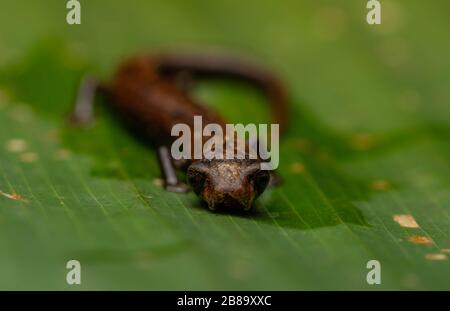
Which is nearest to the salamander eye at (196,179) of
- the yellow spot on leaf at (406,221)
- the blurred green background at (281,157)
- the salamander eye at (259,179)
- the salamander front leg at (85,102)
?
the blurred green background at (281,157)

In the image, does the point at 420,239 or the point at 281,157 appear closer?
the point at 420,239

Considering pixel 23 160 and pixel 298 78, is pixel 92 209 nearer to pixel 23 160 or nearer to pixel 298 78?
pixel 23 160

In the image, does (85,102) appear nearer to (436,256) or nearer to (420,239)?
(420,239)

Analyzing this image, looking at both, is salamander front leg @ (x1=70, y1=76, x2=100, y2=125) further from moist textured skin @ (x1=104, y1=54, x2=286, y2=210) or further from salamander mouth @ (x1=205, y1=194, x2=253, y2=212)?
salamander mouth @ (x1=205, y1=194, x2=253, y2=212)

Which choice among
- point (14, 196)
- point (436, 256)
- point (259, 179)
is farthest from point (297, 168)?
point (14, 196)

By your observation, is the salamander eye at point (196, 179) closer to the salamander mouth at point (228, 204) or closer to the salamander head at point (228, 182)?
the salamander head at point (228, 182)

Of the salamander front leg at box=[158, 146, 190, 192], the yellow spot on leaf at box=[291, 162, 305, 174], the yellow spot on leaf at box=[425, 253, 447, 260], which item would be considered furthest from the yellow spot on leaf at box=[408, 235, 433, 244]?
the salamander front leg at box=[158, 146, 190, 192]
